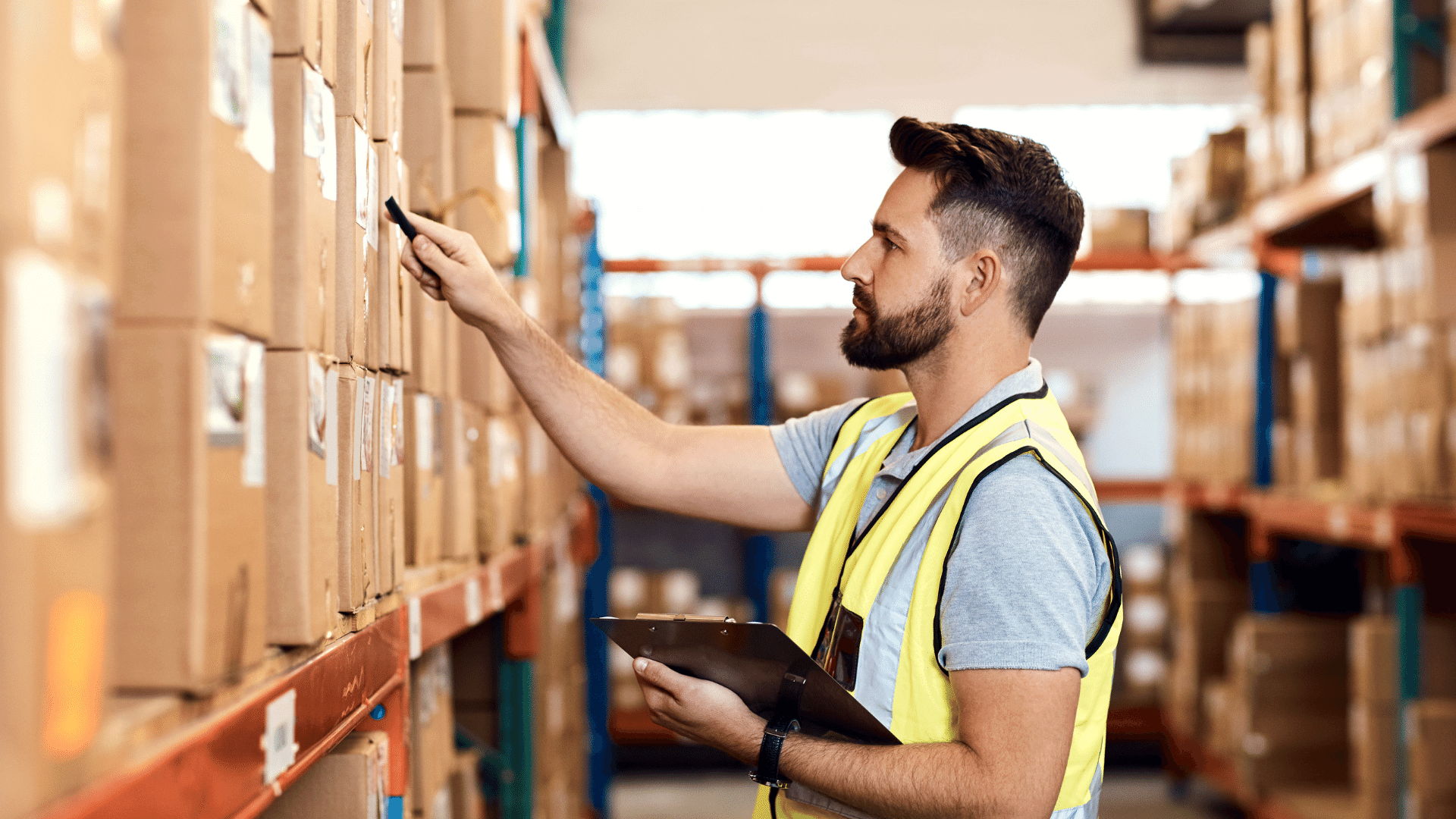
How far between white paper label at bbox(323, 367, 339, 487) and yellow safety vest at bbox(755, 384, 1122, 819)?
786mm

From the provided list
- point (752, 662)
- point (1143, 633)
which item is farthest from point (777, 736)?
point (1143, 633)

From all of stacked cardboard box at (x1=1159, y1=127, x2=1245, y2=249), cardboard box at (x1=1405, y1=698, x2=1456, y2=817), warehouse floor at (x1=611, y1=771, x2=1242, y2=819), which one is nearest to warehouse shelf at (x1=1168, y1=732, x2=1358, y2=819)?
warehouse floor at (x1=611, y1=771, x2=1242, y2=819)

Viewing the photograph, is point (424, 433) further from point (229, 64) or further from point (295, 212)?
point (229, 64)

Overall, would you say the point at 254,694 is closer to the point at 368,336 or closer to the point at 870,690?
the point at 368,336

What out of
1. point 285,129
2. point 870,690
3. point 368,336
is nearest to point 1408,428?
point 870,690

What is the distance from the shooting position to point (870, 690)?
1665mm

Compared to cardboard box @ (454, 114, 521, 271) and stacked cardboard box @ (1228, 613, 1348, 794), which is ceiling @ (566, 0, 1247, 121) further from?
cardboard box @ (454, 114, 521, 271)

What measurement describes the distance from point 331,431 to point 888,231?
1.01 meters

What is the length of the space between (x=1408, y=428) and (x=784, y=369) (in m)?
4.06

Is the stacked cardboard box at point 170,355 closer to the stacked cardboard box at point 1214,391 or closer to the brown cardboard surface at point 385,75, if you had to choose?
the brown cardboard surface at point 385,75

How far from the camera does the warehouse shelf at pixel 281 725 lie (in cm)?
80

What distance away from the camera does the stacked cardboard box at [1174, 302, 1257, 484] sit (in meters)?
5.18

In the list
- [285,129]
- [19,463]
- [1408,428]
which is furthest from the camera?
[1408,428]

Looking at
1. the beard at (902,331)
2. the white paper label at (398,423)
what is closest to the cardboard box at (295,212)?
the white paper label at (398,423)
